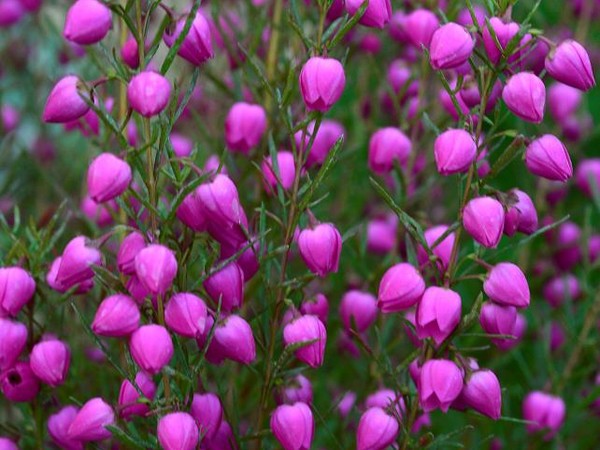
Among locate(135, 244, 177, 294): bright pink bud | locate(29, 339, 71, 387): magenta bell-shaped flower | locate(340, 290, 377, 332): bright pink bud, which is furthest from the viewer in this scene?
locate(340, 290, 377, 332): bright pink bud

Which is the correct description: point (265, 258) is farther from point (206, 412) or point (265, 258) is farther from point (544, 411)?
point (544, 411)

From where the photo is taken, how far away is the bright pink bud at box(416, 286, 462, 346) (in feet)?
2.15

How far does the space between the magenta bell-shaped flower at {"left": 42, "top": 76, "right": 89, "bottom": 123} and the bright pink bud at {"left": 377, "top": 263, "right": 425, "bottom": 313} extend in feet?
0.71

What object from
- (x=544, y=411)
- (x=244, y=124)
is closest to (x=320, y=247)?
(x=244, y=124)

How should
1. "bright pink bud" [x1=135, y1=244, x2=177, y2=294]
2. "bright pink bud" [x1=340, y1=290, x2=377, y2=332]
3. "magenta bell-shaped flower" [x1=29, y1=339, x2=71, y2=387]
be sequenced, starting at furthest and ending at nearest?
"bright pink bud" [x1=340, y1=290, x2=377, y2=332], "magenta bell-shaped flower" [x1=29, y1=339, x2=71, y2=387], "bright pink bud" [x1=135, y1=244, x2=177, y2=294]

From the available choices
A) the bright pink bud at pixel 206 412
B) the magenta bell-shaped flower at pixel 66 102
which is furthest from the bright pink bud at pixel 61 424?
the magenta bell-shaped flower at pixel 66 102

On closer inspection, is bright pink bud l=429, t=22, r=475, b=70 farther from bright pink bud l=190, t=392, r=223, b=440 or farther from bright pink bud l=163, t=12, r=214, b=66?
bright pink bud l=190, t=392, r=223, b=440

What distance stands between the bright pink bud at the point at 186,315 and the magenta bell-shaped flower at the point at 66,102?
0.13 m

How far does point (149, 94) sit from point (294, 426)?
231 millimetres

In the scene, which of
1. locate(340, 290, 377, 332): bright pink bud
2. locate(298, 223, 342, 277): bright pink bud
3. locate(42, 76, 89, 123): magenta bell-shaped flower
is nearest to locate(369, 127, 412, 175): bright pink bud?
locate(340, 290, 377, 332): bright pink bud

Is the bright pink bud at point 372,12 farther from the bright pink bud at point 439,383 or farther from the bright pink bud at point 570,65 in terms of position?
the bright pink bud at point 439,383

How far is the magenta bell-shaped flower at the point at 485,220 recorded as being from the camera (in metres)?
0.64

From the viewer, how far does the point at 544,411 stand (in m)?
Answer: 0.95

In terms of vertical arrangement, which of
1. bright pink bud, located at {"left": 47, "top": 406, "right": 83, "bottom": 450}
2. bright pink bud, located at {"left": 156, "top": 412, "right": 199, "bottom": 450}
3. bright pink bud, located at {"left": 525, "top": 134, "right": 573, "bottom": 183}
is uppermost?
bright pink bud, located at {"left": 525, "top": 134, "right": 573, "bottom": 183}
